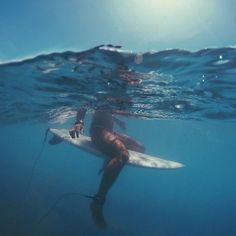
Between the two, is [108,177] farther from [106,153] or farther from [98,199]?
[106,153]

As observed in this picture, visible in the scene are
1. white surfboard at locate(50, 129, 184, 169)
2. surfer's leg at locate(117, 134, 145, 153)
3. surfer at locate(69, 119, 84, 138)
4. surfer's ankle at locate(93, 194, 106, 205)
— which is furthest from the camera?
surfer's leg at locate(117, 134, 145, 153)

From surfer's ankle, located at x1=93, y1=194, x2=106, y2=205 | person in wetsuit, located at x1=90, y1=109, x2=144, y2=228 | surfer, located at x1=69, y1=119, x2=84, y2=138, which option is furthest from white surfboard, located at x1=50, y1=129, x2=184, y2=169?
surfer's ankle, located at x1=93, y1=194, x2=106, y2=205

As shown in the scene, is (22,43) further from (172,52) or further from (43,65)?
(172,52)

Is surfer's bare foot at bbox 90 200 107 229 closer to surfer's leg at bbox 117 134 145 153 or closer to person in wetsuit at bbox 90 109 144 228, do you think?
person in wetsuit at bbox 90 109 144 228

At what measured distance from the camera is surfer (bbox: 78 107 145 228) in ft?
33.6

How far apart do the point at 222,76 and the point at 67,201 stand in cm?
2401

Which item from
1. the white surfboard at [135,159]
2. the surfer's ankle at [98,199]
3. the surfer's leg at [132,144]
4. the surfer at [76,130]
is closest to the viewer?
the surfer's ankle at [98,199]

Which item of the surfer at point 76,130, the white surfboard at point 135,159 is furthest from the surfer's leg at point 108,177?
the surfer at point 76,130

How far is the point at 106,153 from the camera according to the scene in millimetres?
13508

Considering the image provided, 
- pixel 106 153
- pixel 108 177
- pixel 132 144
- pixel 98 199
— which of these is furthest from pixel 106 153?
pixel 98 199

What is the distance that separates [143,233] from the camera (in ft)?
102

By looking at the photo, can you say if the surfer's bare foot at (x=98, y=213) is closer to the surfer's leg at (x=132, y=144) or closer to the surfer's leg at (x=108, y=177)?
the surfer's leg at (x=108, y=177)

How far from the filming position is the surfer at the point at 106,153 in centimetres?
1023

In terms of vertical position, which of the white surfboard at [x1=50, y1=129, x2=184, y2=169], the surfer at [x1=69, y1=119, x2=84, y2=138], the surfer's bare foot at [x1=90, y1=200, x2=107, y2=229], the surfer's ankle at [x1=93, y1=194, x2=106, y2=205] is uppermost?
the surfer at [x1=69, y1=119, x2=84, y2=138]
